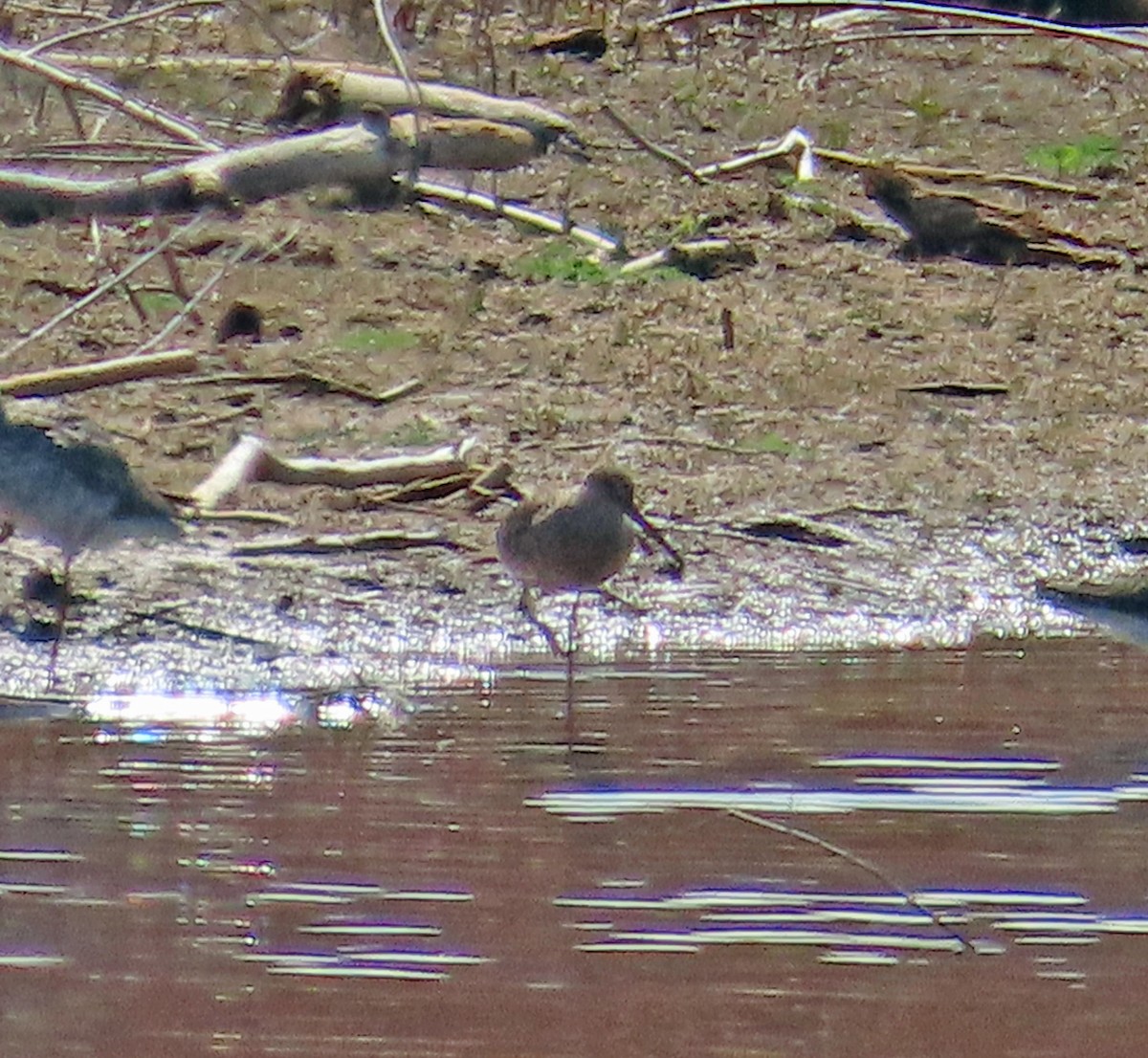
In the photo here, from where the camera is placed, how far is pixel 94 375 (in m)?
8.18

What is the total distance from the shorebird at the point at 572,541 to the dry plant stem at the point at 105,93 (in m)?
1.24

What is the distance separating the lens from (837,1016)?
4.59 metres

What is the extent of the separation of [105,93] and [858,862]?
2935 millimetres

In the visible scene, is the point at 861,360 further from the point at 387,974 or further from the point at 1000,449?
the point at 387,974

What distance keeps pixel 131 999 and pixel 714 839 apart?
4.43 feet

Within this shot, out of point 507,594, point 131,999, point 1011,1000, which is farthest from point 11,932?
point 507,594

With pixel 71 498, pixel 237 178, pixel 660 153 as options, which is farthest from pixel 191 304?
pixel 660 153

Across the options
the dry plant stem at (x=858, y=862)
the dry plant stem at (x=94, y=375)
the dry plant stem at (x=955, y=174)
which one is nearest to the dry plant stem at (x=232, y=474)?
the dry plant stem at (x=94, y=375)

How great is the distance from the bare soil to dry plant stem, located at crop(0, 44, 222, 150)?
25 centimetres

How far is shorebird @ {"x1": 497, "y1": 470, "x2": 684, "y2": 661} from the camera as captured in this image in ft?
22.5

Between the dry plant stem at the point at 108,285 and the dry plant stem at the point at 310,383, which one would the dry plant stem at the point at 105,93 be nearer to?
the dry plant stem at the point at 108,285

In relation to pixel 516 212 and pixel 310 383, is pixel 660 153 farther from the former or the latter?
pixel 310 383

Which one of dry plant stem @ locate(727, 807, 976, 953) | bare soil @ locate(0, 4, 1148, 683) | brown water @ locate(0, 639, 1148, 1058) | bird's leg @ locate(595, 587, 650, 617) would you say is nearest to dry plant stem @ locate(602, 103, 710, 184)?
bare soil @ locate(0, 4, 1148, 683)

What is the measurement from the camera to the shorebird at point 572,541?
685 centimetres
